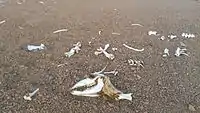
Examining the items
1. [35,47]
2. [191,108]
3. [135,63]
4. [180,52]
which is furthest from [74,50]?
[191,108]

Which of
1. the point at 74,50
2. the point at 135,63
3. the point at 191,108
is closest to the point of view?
the point at 191,108

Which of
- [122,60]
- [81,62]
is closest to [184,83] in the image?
[122,60]

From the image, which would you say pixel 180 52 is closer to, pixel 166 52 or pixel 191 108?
pixel 166 52

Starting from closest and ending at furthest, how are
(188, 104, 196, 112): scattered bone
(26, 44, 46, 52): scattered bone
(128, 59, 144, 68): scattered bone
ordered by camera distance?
(188, 104, 196, 112): scattered bone
(128, 59, 144, 68): scattered bone
(26, 44, 46, 52): scattered bone

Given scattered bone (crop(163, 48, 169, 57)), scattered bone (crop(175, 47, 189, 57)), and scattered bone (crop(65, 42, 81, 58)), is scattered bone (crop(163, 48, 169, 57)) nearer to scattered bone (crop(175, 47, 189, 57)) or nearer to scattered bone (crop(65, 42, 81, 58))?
scattered bone (crop(175, 47, 189, 57))

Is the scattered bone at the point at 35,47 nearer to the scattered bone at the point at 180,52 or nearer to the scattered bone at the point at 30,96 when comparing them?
the scattered bone at the point at 30,96

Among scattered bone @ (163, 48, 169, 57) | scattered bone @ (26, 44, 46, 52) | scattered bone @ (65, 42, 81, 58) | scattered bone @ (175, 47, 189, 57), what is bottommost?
scattered bone @ (26, 44, 46, 52)

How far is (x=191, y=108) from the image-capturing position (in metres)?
2.22

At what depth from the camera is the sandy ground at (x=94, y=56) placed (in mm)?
2234

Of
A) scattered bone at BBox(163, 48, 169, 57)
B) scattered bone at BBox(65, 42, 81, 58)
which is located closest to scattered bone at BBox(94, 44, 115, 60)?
scattered bone at BBox(65, 42, 81, 58)

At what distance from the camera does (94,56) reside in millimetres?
2762

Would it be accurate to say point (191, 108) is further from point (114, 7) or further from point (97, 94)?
point (114, 7)

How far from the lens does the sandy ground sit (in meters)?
2.23

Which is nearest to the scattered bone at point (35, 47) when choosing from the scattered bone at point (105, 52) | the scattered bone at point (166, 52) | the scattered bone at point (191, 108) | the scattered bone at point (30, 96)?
the scattered bone at point (105, 52)
